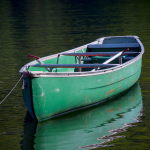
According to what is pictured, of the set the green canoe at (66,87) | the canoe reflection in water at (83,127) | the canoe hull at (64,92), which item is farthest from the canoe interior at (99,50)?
the canoe reflection in water at (83,127)

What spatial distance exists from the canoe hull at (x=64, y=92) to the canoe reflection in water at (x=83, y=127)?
0.21 metres

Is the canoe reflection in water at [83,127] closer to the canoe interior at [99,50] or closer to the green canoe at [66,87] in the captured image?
the green canoe at [66,87]

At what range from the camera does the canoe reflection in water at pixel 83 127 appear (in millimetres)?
6719

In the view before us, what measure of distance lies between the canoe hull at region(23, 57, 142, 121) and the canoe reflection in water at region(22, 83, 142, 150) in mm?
214

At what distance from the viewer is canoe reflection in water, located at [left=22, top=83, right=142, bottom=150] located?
672 centimetres

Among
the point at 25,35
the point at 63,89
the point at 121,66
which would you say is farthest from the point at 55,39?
the point at 63,89

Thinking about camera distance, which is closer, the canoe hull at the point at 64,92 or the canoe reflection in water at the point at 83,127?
the canoe reflection in water at the point at 83,127

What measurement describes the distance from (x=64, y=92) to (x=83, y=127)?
2.67 ft

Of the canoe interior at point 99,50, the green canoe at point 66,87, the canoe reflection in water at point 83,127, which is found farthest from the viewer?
the canoe interior at point 99,50

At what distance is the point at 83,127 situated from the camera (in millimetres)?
7547

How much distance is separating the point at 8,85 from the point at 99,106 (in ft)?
10.1

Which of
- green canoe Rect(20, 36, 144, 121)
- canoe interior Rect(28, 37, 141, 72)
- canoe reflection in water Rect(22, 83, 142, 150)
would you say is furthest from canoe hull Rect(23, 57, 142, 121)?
canoe interior Rect(28, 37, 141, 72)

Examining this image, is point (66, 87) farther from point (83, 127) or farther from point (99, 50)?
point (99, 50)

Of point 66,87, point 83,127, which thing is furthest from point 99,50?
point 83,127
